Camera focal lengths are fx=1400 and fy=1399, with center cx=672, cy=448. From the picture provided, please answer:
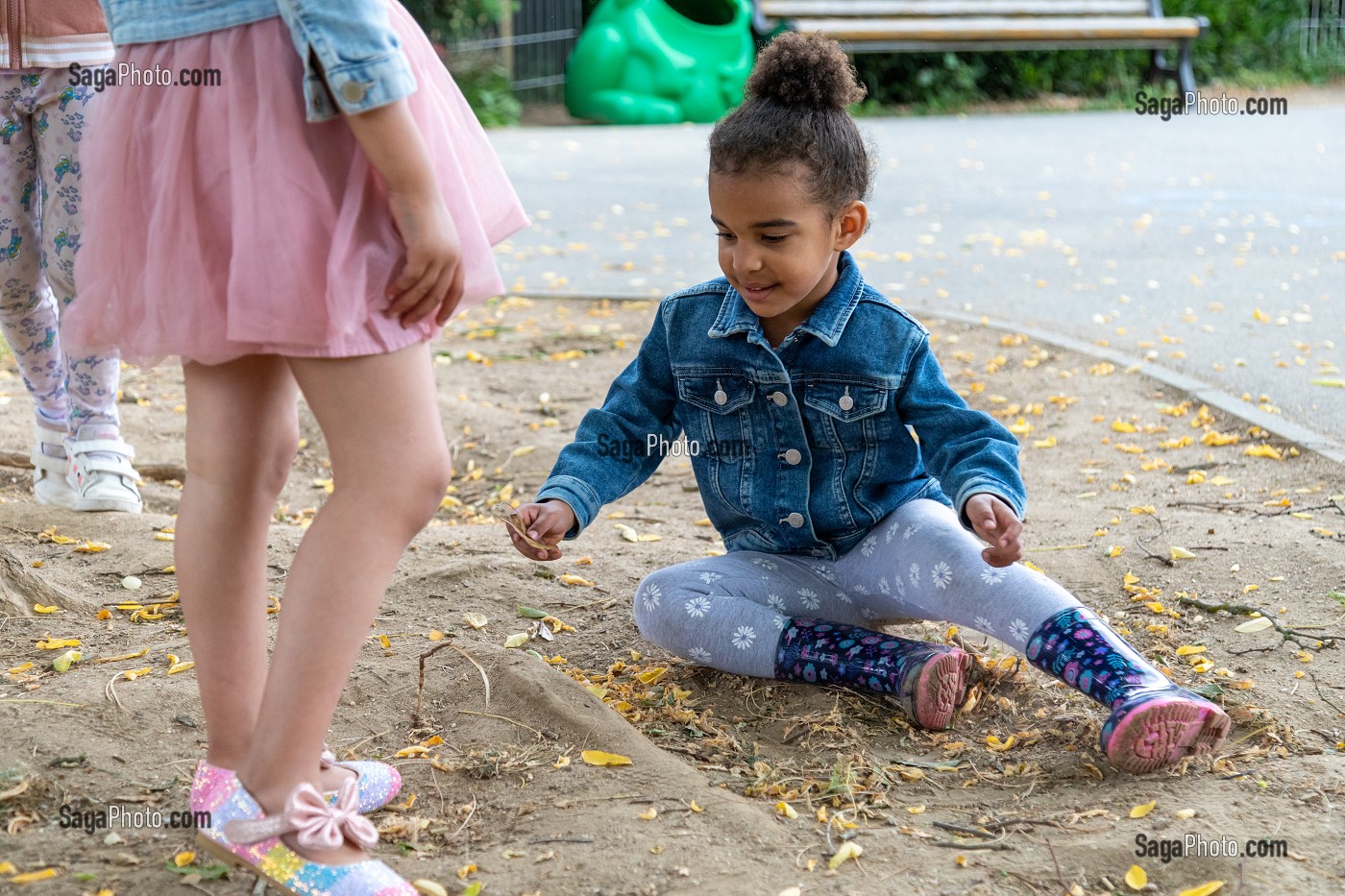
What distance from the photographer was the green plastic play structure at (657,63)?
41.8ft

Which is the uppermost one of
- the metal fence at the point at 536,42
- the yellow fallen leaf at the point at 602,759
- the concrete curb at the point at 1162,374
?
the metal fence at the point at 536,42

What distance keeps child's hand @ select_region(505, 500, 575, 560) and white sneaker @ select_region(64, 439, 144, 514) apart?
1.45 meters

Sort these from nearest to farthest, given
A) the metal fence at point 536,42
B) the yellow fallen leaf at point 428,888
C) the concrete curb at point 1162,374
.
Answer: the yellow fallen leaf at point 428,888
the concrete curb at point 1162,374
the metal fence at point 536,42

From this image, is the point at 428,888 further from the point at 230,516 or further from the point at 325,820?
the point at 230,516

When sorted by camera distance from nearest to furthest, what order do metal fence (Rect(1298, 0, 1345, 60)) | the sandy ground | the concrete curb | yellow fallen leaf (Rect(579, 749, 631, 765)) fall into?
the sandy ground, yellow fallen leaf (Rect(579, 749, 631, 765)), the concrete curb, metal fence (Rect(1298, 0, 1345, 60))

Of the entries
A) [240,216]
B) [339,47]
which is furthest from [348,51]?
[240,216]

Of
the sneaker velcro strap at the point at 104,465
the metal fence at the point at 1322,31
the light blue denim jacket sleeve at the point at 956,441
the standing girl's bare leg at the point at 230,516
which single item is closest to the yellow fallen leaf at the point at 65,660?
the standing girl's bare leg at the point at 230,516

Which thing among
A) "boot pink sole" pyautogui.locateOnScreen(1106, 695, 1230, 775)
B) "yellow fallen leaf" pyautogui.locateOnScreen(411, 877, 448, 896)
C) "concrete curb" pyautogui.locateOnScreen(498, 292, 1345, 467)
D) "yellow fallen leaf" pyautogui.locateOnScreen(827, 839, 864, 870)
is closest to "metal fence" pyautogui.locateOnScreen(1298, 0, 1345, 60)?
"concrete curb" pyautogui.locateOnScreen(498, 292, 1345, 467)

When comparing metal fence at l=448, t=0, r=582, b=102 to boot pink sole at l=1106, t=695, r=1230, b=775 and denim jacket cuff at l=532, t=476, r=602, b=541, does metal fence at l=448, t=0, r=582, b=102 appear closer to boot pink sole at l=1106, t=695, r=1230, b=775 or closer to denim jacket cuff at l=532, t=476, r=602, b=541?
denim jacket cuff at l=532, t=476, r=602, b=541

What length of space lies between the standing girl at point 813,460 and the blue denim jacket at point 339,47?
3.26 ft

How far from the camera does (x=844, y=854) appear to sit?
2039 mm

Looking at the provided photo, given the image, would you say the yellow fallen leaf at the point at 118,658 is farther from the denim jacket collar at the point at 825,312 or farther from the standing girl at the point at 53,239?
the denim jacket collar at the point at 825,312

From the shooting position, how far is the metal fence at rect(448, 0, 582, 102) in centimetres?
1380

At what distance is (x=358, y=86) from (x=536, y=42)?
13085 millimetres
